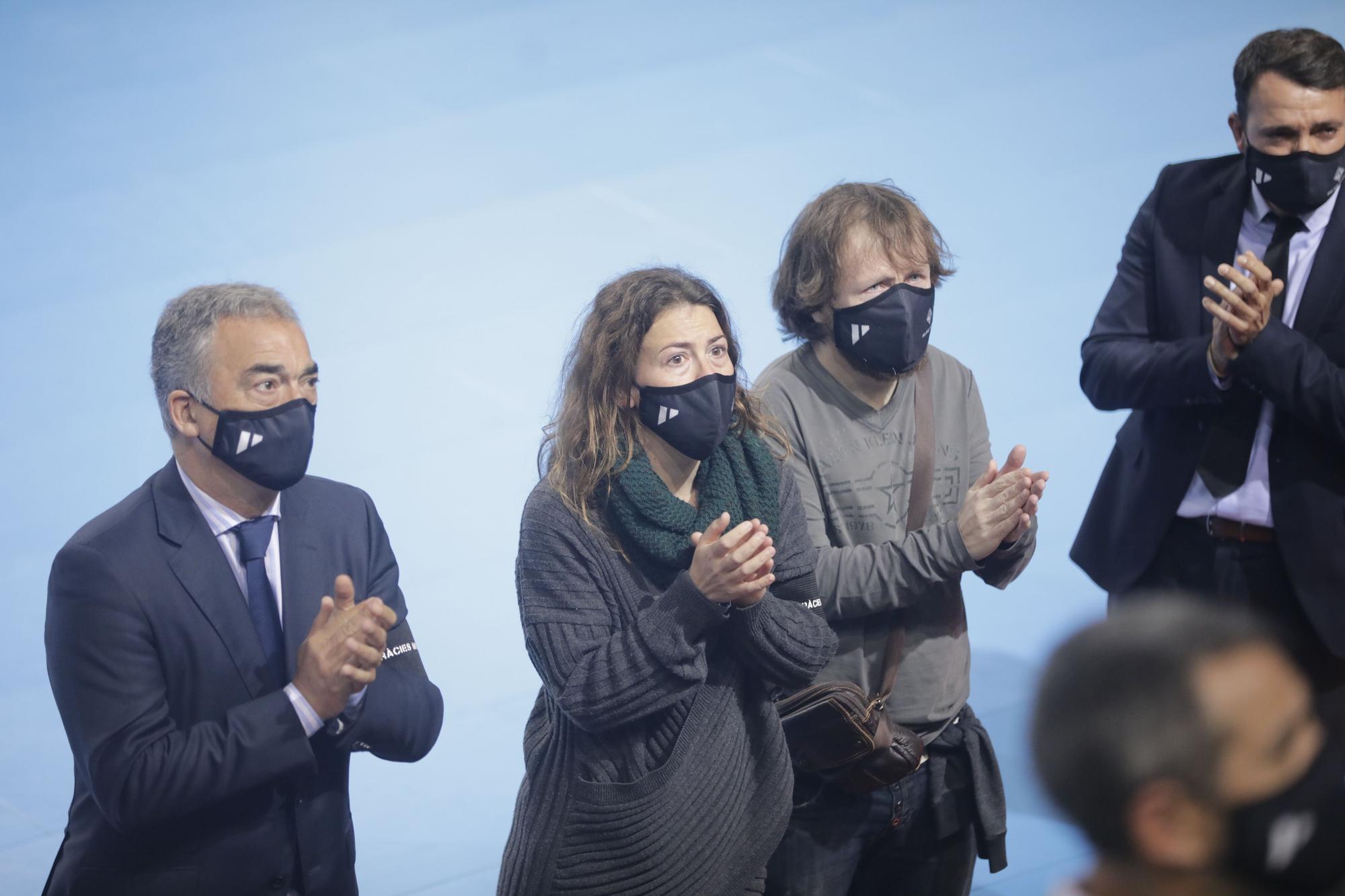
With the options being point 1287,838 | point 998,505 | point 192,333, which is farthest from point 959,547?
point 192,333

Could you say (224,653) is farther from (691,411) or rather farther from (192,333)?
(691,411)

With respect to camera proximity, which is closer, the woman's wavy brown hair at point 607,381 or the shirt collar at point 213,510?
the shirt collar at point 213,510

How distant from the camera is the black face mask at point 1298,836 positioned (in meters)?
1.21

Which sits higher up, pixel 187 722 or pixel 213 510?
pixel 213 510

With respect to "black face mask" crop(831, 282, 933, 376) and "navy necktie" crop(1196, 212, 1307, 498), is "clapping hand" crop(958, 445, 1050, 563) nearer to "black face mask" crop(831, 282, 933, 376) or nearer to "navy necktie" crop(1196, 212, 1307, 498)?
"black face mask" crop(831, 282, 933, 376)

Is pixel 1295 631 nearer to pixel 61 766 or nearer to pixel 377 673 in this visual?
pixel 377 673

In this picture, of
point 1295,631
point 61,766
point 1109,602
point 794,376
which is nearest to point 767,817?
point 794,376

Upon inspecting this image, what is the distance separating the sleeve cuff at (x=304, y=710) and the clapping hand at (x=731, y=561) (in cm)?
67

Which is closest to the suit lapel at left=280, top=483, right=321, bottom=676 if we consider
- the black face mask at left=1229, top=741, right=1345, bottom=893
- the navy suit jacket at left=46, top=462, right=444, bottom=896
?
the navy suit jacket at left=46, top=462, right=444, bottom=896

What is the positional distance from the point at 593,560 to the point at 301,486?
57cm

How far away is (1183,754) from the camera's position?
1186mm

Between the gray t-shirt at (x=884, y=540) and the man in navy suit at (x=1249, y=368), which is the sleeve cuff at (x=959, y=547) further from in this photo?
the man in navy suit at (x=1249, y=368)

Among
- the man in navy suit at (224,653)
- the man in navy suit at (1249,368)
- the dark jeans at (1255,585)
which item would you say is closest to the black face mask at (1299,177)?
the man in navy suit at (1249,368)

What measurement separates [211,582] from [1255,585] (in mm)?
2249
